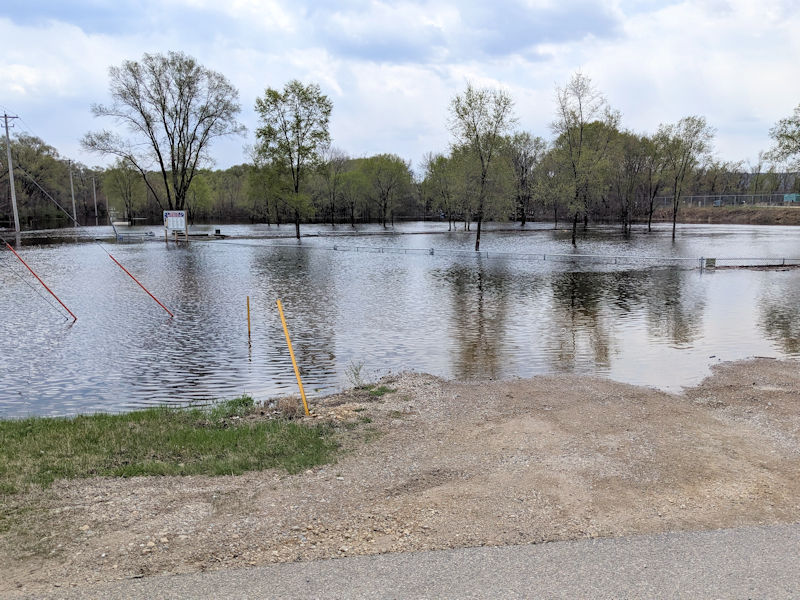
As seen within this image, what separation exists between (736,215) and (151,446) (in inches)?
4398

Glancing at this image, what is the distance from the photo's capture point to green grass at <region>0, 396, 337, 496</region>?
6.00 metres

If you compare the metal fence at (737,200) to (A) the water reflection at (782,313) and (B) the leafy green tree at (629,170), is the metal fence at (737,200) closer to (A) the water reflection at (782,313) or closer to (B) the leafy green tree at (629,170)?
(B) the leafy green tree at (629,170)

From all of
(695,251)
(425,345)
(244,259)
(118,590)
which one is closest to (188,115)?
(244,259)

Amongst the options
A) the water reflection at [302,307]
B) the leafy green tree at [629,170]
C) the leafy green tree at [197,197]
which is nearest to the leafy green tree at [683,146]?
the leafy green tree at [629,170]

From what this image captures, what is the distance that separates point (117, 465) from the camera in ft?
20.3

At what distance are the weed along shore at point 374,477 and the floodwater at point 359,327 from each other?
2.10 meters

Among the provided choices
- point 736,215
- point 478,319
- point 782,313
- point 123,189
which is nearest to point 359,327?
point 478,319

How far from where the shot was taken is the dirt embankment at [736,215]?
87750 millimetres

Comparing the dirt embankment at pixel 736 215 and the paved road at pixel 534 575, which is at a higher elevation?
the dirt embankment at pixel 736 215

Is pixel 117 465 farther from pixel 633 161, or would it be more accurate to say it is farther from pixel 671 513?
pixel 633 161

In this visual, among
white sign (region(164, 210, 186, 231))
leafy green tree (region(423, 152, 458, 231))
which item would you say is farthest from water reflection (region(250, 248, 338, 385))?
leafy green tree (region(423, 152, 458, 231))

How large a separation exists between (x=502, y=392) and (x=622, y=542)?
4.83m

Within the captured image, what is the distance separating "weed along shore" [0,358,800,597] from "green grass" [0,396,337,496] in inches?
1.1

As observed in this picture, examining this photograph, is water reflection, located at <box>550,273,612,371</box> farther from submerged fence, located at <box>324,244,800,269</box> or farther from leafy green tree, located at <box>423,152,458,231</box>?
leafy green tree, located at <box>423,152,458,231</box>
